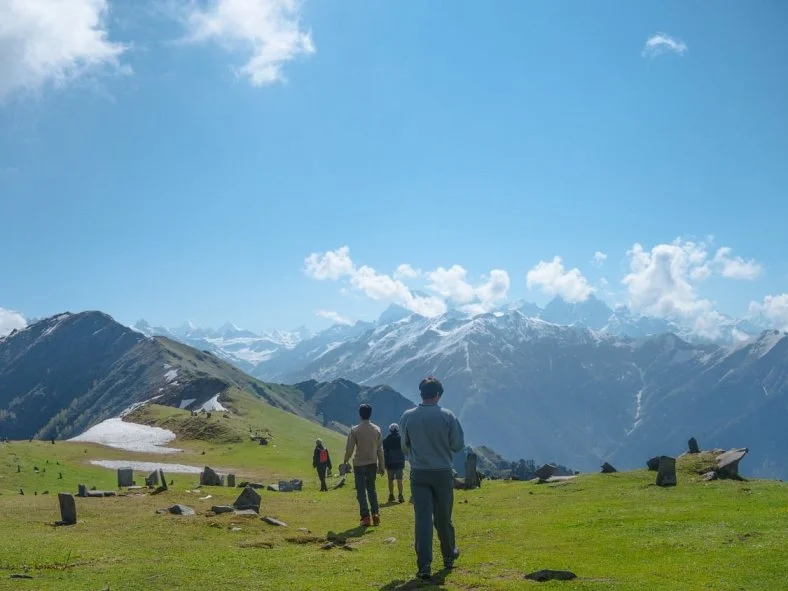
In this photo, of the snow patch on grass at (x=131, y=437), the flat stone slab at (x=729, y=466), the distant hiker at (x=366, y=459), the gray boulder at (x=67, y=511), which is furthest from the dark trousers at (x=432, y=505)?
the snow patch on grass at (x=131, y=437)

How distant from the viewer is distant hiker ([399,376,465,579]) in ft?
54.3

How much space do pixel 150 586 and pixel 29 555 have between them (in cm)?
589

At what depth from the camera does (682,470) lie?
35656 millimetres

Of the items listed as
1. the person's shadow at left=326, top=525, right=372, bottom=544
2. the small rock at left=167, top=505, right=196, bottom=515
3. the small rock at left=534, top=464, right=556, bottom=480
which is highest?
the small rock at left=167, top=505, right=196, bottom=515

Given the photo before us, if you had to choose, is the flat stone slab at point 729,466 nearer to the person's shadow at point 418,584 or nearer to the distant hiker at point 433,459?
the distant hiker at point 433,459

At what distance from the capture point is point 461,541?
2181 centimetres

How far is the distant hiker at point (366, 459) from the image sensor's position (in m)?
25.3

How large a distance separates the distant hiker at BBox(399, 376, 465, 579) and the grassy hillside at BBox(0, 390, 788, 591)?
1.39m

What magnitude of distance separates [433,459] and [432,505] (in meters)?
1.16

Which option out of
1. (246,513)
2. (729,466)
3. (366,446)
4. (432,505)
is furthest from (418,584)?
(729,466)

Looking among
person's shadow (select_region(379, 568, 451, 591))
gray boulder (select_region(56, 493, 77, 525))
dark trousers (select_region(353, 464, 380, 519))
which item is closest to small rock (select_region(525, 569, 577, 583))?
person's shadow (select_region(379, 568, 451, 591))

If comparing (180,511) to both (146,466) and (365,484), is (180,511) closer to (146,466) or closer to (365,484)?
(365,484)

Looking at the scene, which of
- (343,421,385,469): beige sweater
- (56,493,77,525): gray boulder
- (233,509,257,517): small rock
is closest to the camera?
(343,421,385,469): beige sweater

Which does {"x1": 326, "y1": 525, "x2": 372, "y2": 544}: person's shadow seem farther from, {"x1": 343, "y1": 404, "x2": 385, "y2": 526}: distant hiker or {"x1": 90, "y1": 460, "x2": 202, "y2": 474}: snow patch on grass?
{"x1": 90, "y1": 460, "x2": 202, "y2": 474}: snow patch on grass
